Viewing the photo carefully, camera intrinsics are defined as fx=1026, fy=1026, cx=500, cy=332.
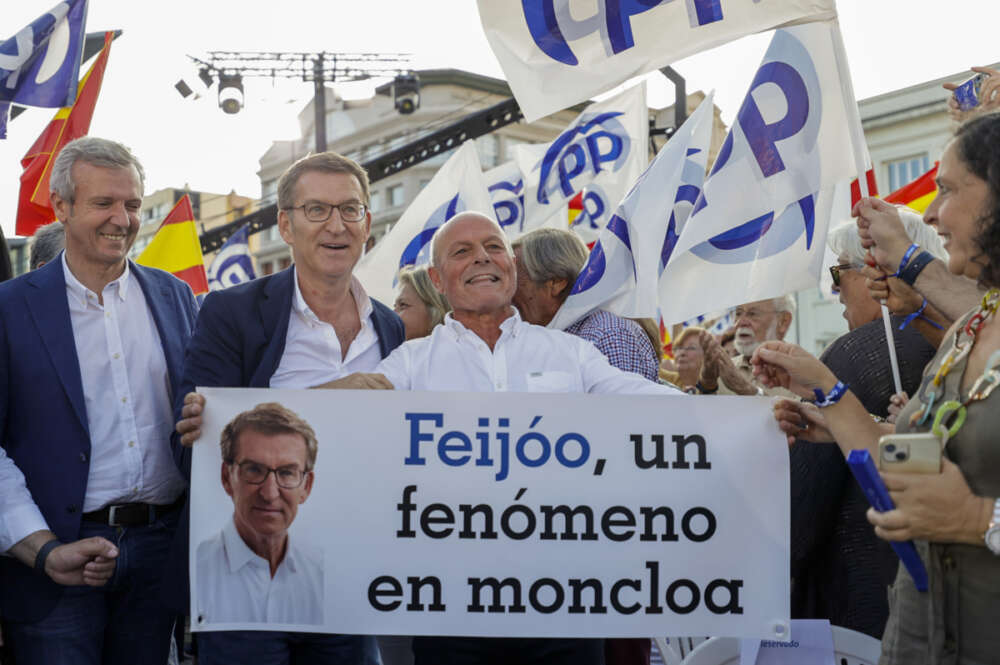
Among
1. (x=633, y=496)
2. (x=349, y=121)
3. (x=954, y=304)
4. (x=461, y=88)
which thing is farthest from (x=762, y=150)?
(x=349, y=121)

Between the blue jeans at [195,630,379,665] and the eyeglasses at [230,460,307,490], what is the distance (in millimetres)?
428

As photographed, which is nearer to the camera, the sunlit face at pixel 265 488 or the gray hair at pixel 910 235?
the sunlit face at pixel 265 488

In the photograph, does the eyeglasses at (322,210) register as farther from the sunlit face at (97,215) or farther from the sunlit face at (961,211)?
the sunlit face at (961,211)

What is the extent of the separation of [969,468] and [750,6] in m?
2.07

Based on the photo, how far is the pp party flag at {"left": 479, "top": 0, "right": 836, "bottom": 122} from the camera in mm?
3682

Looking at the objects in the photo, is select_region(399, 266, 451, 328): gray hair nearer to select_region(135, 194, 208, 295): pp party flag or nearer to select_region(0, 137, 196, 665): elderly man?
select_region(0, 137, 196, 665): elderly man

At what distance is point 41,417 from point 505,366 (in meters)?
1.43

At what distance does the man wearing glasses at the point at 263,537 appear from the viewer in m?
2.95

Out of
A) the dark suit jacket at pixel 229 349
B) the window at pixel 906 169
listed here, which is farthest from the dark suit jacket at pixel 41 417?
the window at pixel 906 169

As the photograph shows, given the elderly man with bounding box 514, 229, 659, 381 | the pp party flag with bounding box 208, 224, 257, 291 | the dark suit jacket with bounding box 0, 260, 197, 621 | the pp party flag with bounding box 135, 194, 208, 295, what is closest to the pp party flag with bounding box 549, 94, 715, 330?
the elderly man with bounding box 514, 229, 659, 381

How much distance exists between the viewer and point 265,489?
2.98 m

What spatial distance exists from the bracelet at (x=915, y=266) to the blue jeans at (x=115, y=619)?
2393 millimetres

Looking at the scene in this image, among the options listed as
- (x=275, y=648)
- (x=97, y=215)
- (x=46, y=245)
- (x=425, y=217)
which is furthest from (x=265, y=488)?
(x=425, y=217)

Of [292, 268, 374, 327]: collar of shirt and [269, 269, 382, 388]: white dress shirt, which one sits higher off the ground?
[292, 268, 374, 327]: collar of shirt
